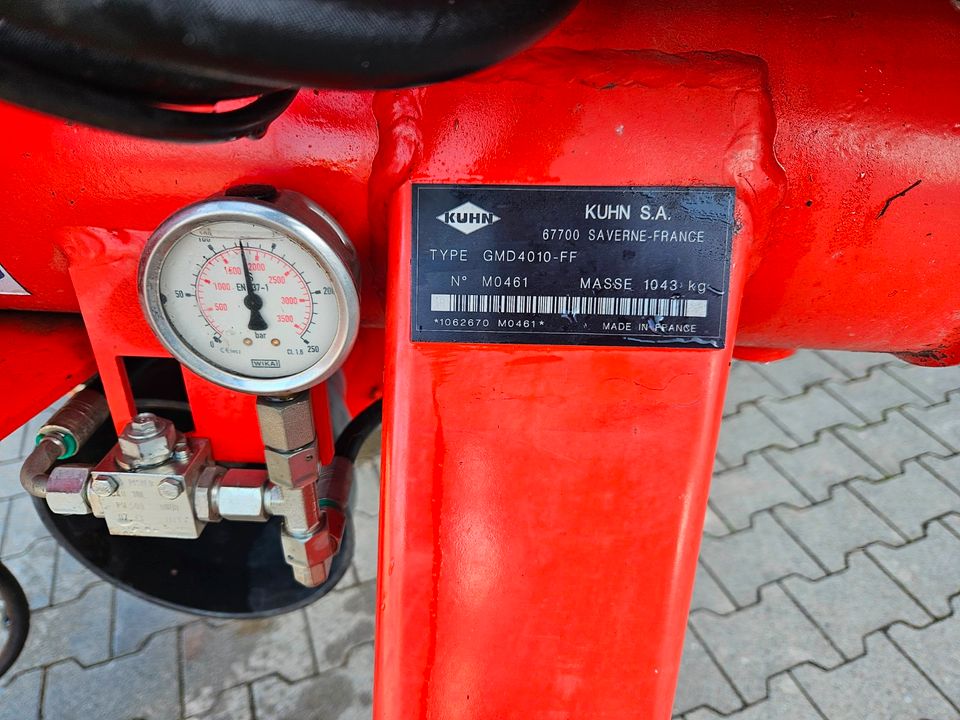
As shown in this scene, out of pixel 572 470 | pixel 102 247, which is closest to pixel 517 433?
pixel 572 470

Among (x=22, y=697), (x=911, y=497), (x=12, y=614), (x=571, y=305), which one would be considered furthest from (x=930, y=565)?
(x=22, y=697)

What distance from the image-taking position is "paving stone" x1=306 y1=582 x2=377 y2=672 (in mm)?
1529

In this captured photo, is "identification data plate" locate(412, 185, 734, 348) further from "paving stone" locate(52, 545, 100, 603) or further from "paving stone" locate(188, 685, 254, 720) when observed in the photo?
"paving stone" locate(52, 545, 100, 603)

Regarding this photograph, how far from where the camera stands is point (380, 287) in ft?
2.52

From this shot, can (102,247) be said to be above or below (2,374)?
above

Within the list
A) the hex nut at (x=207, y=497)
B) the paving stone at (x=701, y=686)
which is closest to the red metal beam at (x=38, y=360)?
the hex nut at (x=207, y=497)

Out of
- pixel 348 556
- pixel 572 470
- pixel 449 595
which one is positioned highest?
pixel 572 470

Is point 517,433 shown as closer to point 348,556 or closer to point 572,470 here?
point 572,470

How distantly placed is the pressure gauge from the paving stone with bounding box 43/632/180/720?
988 mm

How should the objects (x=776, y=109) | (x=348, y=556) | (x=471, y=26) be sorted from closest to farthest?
(x=471, y=26) < (x=776, y=109) < (x=348, y=556)

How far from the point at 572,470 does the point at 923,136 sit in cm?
43

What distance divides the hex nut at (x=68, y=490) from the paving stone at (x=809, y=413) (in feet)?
5.68

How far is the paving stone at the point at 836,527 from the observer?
67.6 inches

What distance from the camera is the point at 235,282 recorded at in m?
0.72
